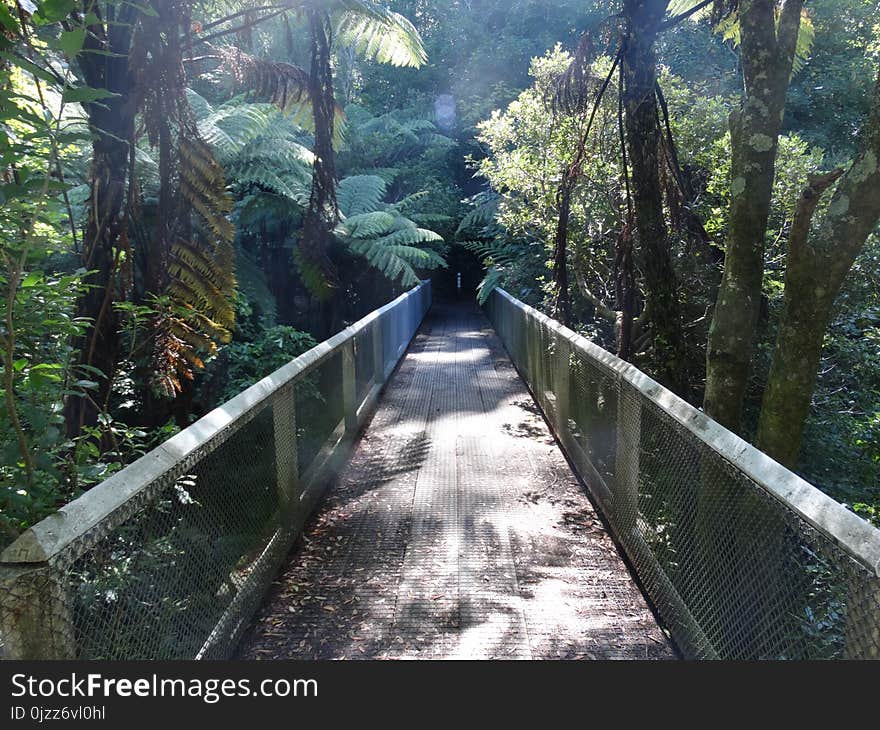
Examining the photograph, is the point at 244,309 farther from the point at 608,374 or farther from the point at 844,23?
the point at 844,23

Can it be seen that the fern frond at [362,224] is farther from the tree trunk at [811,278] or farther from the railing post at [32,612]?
the railing post at [32,612]

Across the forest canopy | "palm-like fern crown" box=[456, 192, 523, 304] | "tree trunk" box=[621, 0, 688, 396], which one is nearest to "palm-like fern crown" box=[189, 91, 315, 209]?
the forest canopy

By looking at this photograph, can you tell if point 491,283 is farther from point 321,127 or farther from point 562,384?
point 321,127

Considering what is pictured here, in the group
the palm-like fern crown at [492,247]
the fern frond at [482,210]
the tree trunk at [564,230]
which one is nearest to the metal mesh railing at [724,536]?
the tree trunk at [564,230]

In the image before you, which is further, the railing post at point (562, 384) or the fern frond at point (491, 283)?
the fern frond at point (491, 283)

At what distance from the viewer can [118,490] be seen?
212 centimetres

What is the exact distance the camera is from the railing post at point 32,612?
1682 millimetres

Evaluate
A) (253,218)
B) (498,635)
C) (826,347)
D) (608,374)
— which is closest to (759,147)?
(608,374)

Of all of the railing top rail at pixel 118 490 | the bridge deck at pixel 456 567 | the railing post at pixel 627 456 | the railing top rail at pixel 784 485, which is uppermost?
the railing top rail at pixel 118 490

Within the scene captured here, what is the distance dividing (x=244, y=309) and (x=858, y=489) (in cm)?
785

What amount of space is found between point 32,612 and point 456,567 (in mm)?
2627

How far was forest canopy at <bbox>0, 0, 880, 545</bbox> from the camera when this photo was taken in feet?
11.0

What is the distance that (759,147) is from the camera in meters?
4.17

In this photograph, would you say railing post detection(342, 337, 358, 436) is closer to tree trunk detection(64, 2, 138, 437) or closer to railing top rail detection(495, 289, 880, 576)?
tree trunk detection(64, 2, 138, 437)
